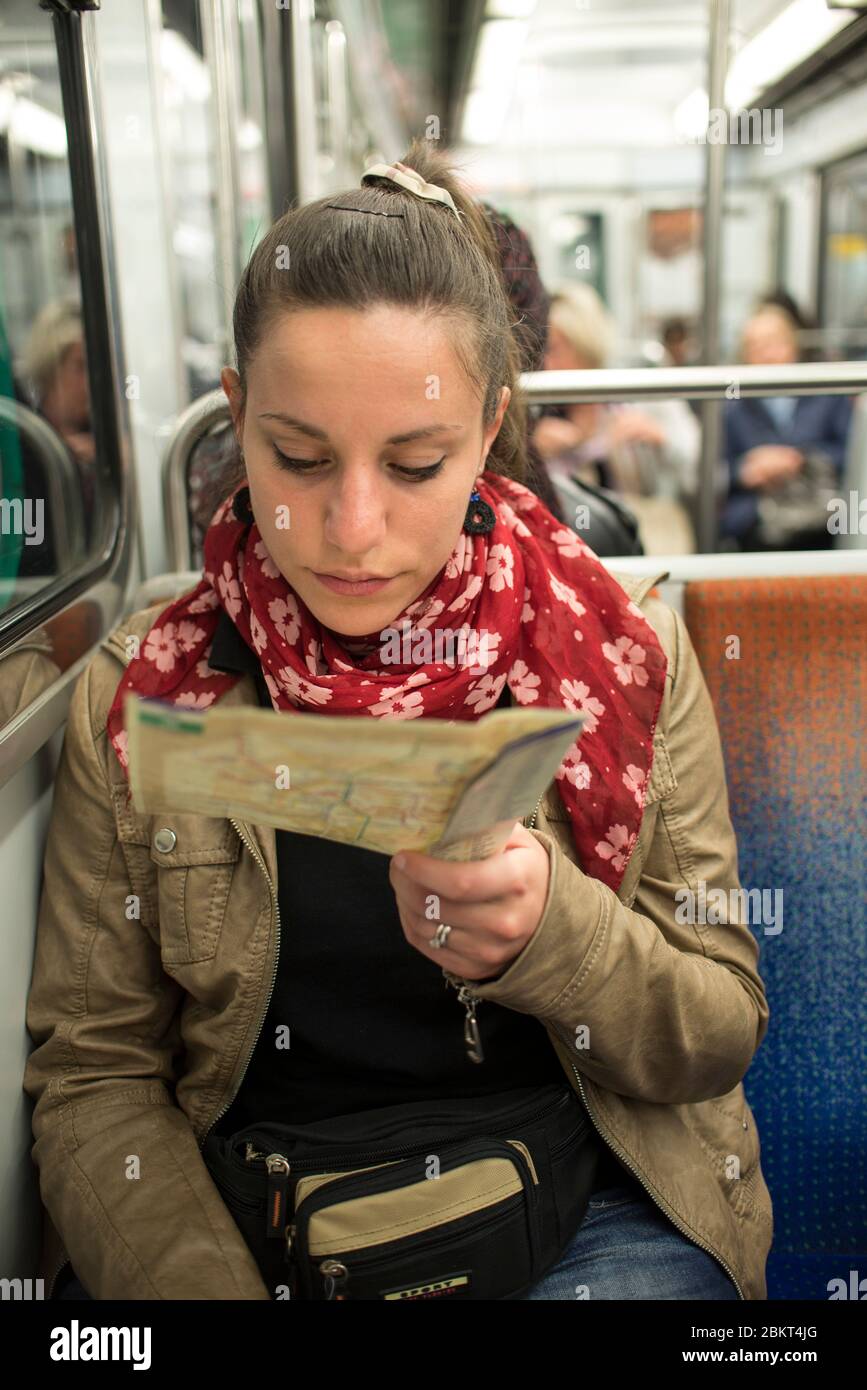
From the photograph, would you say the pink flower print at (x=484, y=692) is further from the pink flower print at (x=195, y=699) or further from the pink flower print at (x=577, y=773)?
the pink flower print at (x=195, y=699)

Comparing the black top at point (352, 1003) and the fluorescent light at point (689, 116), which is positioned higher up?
the fluorescent light at point (689, 116)

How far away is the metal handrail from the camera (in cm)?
182

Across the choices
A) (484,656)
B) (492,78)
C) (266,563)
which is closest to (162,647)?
(266,563)

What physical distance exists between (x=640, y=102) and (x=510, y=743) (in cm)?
994

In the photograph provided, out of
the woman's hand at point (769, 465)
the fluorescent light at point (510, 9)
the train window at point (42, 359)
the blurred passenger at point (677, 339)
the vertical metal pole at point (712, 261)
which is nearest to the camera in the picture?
the train window at point (42, 359)

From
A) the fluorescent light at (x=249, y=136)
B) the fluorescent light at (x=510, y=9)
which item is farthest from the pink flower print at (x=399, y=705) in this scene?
the fluorescent light at (x=510, y=9)

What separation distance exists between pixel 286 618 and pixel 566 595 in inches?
12.9

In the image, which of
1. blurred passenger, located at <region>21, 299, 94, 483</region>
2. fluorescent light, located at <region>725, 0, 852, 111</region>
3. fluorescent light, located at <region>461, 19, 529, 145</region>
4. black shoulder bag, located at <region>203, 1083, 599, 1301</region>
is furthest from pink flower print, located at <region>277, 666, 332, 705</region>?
fluorescent light, located at <region>461, 19, 529, 145</region>

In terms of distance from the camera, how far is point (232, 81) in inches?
112

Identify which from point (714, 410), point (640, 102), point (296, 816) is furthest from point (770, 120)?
point (296, 816)

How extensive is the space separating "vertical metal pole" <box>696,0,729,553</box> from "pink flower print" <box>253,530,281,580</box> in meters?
2.73

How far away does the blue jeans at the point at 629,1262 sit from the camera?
1.27 metres

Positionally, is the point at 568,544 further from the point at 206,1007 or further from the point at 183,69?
the point at 183,69

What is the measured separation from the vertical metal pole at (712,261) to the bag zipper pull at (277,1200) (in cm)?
316
